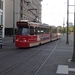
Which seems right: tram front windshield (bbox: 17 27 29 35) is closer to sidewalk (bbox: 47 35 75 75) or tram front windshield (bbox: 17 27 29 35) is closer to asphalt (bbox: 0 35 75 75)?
asphalt (bbox: 0 35 75 75)

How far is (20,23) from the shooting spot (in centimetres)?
2734

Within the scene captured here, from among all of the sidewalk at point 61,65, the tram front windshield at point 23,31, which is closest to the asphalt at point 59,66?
the sidewalk at point 61,65

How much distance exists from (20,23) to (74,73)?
17.1 metres

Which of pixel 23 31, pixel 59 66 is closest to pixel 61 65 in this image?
pixel 59 66

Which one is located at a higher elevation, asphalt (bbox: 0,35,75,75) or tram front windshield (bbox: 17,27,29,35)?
tram front windshield (bbox: 17,27,29,35)

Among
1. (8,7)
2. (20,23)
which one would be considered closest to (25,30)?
(20,23)

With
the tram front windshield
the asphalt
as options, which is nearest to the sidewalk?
the asphalt

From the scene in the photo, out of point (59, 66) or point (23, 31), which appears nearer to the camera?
point (59, 66)

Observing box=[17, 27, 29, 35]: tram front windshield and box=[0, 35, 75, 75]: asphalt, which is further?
box=[17, 27, 29, 35]: tram front windshield

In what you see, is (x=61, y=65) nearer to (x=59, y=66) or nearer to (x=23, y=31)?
(x=59, y=66)

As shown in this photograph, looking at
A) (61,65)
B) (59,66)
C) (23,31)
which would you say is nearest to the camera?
(59,66)

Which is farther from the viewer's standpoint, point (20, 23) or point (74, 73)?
point (20, 23)

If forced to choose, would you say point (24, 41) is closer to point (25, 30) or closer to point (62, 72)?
point (25, 30)

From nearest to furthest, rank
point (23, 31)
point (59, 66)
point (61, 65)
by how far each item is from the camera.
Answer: point (59, 66) < point (61, 65) < point (23, 31)
